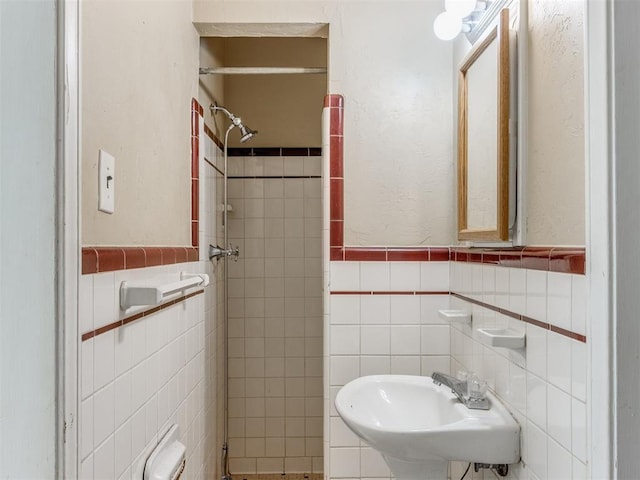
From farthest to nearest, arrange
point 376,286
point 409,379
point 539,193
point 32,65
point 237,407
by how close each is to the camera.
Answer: point 237,407 < point 376,286 < point 409,379 < point 539,193 < point 32,65

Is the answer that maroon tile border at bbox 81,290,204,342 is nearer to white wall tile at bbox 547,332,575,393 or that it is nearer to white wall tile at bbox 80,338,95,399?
white wall tile at bbox 80,338,95,399

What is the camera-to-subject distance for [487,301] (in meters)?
1.34

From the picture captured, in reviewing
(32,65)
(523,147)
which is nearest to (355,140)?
(523,147)

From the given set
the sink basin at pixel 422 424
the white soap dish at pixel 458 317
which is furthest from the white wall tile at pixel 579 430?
the white soap dish at pixel 458 317

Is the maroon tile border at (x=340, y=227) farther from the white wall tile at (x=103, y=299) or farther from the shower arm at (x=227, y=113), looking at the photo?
the white wall tile at (x=103, y=299)

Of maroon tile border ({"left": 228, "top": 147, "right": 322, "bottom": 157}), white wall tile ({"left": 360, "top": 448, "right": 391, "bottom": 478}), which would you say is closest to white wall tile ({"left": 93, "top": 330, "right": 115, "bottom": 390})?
white wall tile ({"left": 360, "top": 448, "right": 391, "bottom": 478})

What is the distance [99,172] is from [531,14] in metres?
1.13

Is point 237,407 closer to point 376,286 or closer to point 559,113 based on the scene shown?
point 376,286

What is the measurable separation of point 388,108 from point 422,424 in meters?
1.19

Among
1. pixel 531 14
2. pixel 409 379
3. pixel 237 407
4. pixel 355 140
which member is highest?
pixel 531 14

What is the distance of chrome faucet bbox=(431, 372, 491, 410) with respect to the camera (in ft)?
4.14

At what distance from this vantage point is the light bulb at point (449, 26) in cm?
141

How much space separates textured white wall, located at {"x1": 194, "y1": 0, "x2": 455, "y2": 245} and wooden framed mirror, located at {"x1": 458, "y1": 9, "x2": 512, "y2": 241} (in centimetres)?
15

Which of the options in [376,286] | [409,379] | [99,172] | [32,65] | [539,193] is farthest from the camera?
[376,286]
